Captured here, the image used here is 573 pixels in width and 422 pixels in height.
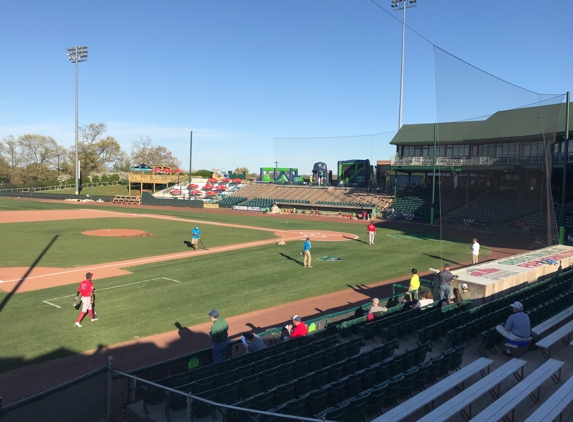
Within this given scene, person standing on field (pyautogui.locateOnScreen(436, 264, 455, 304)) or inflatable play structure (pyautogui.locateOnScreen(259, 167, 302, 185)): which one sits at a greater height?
inflatable play structure (pyautogui.locateOnScreen(259, 167, 302, 185))

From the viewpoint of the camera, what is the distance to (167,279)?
18953 mm

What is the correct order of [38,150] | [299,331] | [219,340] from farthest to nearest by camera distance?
1. [38,150]
2. [299,331]
3. [219,340]

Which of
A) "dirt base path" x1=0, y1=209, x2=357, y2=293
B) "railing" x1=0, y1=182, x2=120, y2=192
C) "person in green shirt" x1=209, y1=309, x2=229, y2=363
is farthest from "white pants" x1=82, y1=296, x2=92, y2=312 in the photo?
"railing" x1=0, y1=182, x2=120, y2=192

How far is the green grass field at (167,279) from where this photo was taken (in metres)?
12.5

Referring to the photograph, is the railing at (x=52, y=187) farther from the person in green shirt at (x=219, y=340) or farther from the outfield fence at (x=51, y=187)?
the person in green shirt at (x=219, y=340)

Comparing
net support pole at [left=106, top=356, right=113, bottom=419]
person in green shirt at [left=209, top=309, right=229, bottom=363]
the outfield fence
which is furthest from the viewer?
the outfield fence

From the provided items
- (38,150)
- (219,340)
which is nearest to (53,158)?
(38,150)

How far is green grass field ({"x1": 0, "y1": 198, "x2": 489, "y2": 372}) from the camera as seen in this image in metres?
12.5

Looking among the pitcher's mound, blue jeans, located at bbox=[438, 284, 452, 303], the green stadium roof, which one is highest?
the green stadium roof

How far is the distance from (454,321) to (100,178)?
99566 mm

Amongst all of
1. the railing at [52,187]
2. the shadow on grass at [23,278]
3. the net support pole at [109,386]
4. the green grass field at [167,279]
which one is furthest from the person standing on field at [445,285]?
the railing at [52,187]

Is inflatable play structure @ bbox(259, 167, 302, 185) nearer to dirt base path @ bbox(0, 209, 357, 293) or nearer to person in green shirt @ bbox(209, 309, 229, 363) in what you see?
dirt base path @ bbox(0, 209, 357, 293)

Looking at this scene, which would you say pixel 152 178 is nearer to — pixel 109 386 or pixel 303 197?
pixel 303 197

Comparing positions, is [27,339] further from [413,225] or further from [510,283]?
[413,225]
